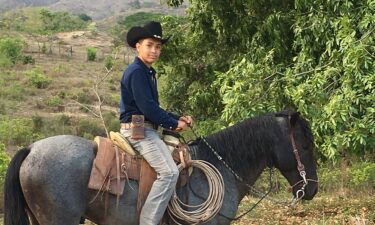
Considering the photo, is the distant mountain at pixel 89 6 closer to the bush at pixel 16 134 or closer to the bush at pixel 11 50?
the bush at pixel 11 50

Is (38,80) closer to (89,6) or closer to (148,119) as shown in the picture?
(148,119)

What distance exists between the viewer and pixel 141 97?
4.14m

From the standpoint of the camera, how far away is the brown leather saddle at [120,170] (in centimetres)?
410

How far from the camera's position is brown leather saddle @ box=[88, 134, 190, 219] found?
4.10 m

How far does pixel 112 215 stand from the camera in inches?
165

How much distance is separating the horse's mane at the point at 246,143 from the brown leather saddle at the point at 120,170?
1.14 feet

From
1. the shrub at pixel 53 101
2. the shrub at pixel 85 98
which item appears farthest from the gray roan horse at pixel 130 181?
the shrub at pixel 85 98

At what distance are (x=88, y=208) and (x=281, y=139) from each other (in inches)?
73.0

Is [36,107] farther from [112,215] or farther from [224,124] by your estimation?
[112,215]

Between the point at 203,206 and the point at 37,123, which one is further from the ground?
the point at 203,206

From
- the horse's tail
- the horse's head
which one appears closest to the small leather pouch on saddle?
the horse's tail

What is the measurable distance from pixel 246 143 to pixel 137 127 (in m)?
1.04

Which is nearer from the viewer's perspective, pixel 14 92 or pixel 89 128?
pixel 89 128

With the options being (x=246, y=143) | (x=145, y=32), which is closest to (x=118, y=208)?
(x=246, y=143)
